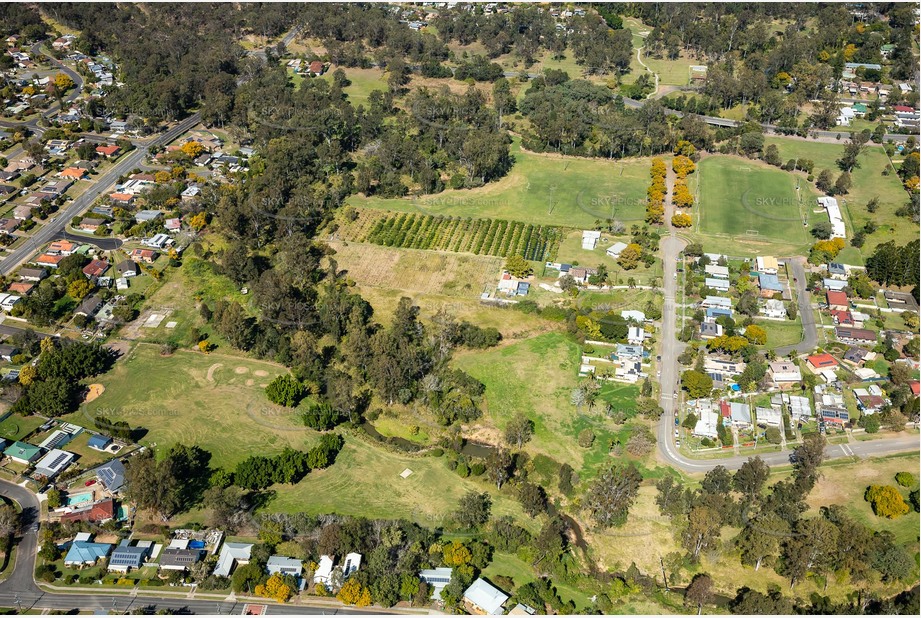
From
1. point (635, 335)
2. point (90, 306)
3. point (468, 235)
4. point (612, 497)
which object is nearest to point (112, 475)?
point (90, 306)

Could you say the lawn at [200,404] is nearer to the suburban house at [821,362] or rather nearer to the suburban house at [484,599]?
the suburban house at [484,599]

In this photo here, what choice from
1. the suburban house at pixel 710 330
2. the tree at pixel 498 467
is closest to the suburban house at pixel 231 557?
the tree at pixel 498 467

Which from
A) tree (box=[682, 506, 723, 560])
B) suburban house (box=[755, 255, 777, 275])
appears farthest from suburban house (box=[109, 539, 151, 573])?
suburban house (box=[755, 255, 777, 275])

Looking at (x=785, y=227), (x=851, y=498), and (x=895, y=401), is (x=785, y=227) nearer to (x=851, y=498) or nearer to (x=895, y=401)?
(x=895, y=401)

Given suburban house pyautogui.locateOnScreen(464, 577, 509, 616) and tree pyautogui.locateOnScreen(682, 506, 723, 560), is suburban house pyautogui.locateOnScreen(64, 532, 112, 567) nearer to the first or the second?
suburban house pyautogui.locateOnScreen(464, 577, 509, 616)

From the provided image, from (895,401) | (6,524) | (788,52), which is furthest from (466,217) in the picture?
(788,52)

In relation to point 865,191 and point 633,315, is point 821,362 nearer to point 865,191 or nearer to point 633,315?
point 633,315
